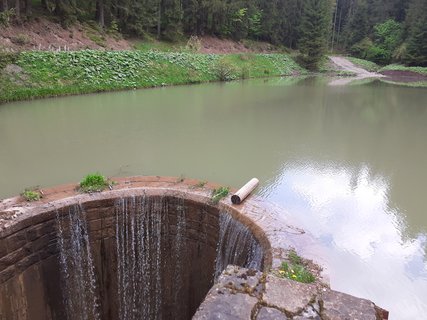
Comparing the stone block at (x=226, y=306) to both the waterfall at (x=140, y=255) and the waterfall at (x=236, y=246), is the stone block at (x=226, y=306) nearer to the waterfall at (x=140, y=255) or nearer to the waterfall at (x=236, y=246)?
the waterfall at (x=236, y=246)

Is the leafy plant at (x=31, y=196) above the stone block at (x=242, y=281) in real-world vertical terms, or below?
below

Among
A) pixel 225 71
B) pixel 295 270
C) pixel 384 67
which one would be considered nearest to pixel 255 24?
pixel 384 67

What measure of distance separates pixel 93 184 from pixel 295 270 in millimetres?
2889

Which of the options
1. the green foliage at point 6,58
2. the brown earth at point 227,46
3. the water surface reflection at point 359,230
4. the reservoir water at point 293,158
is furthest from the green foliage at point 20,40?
the water surface reflection at point 359,230

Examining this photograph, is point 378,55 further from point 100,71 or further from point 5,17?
point 5,17

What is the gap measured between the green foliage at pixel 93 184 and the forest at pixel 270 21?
14117 mm

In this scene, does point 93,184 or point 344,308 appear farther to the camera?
point 93,184

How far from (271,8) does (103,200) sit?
41.8 metres

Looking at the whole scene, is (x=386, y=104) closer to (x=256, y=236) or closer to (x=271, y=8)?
(x=256, y=236)

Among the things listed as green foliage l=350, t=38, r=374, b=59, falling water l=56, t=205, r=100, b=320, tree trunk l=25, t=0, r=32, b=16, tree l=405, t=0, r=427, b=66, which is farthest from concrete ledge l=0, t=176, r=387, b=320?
green foliage l=350, t=38, r=374, b=59

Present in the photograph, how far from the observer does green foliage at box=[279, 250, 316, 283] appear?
309 centimetres

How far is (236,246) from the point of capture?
14.4 feet

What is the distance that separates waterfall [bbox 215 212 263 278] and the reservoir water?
2.45 ft

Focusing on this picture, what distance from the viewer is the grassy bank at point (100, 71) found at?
15.4 metres
